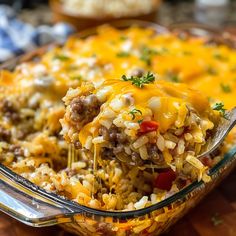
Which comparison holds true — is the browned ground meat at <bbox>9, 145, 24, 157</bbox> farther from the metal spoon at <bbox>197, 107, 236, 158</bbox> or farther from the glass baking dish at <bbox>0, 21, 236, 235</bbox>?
the metal spoon at <bbox>197, 107, 236, 158</bbox>

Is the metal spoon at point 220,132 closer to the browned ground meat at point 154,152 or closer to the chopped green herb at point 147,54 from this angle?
the browned ground meat at point 154,152

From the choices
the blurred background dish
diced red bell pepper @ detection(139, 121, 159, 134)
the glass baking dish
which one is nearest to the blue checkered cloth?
the blurred background dish

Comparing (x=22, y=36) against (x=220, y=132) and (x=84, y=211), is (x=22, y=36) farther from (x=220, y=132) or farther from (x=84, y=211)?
(x=84, y=211)

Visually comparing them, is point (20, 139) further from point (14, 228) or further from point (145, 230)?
point (145, 230)

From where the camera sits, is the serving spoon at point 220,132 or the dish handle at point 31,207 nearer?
the dish handle at point 31,207

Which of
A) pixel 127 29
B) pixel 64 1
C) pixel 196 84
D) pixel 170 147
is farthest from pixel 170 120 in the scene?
pixel 64 1

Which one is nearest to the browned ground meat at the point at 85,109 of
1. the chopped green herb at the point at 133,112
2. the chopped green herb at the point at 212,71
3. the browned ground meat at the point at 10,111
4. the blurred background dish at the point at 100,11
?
the chopped green herb at the point at 133,112
